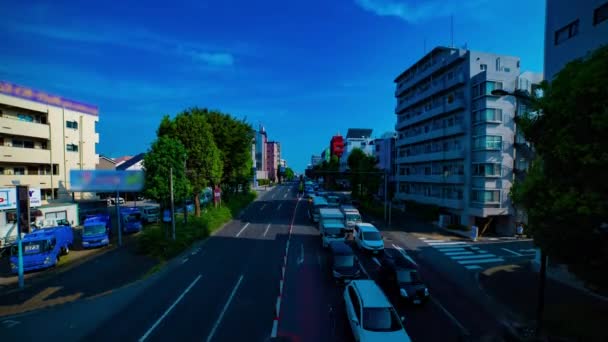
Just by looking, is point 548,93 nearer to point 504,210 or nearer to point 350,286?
point 350,286

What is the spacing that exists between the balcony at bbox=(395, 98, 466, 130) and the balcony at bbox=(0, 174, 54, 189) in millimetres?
50301

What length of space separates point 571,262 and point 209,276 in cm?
1705

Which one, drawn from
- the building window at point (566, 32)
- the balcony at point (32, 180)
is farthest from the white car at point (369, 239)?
the balcony at point (32, 180)

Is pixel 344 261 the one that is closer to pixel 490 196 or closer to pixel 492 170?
pixel 490 196

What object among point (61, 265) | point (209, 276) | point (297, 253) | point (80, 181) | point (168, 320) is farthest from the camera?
point (80, 181)

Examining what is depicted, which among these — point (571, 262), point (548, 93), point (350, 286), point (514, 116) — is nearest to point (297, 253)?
point (350, 286)

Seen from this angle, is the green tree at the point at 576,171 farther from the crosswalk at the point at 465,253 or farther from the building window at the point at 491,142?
the building window at the point at 491,142

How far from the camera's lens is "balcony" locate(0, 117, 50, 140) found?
28969mm

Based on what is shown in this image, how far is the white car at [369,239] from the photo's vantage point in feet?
68.5

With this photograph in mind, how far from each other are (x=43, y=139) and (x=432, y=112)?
50.9 m

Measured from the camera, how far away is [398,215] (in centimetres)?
4134

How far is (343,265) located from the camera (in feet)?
52.2

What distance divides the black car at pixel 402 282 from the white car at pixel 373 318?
3027mm

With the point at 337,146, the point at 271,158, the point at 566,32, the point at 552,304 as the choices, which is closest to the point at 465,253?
the point at 552,304
